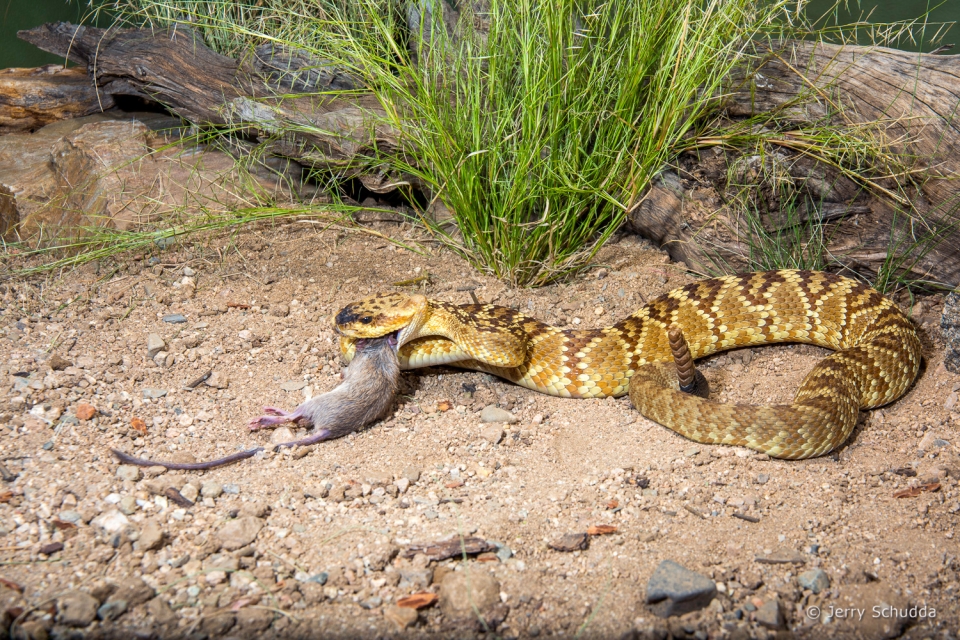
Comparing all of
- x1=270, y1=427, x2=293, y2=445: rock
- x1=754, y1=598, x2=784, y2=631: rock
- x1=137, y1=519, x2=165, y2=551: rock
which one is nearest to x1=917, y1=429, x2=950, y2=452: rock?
x1=754, y1=598, x2=784, y2=631: rock

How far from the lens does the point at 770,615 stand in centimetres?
238

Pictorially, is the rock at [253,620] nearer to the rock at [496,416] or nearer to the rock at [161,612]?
the rock at [161,612]

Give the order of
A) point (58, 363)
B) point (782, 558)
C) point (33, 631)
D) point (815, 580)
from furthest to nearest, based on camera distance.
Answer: point (58, 363)
point (782, 558)
point (815, 580)
point (33, 631)

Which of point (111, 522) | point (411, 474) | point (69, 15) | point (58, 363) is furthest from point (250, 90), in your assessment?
point (111, 522)

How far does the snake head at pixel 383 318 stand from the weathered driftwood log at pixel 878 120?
2166 millimetres

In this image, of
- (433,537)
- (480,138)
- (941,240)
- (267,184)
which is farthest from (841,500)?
(267,184)

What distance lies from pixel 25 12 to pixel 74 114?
2.91ft

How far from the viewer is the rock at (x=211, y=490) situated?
9.71ft

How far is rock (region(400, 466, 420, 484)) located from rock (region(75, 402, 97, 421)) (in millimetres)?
1550

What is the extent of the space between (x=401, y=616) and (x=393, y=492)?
812mm

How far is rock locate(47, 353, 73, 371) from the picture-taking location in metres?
3.77

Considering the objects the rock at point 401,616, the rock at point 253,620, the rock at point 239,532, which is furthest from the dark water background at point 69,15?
the rock at point 253,620

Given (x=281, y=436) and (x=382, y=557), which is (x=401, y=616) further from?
(x=281, y=436)
